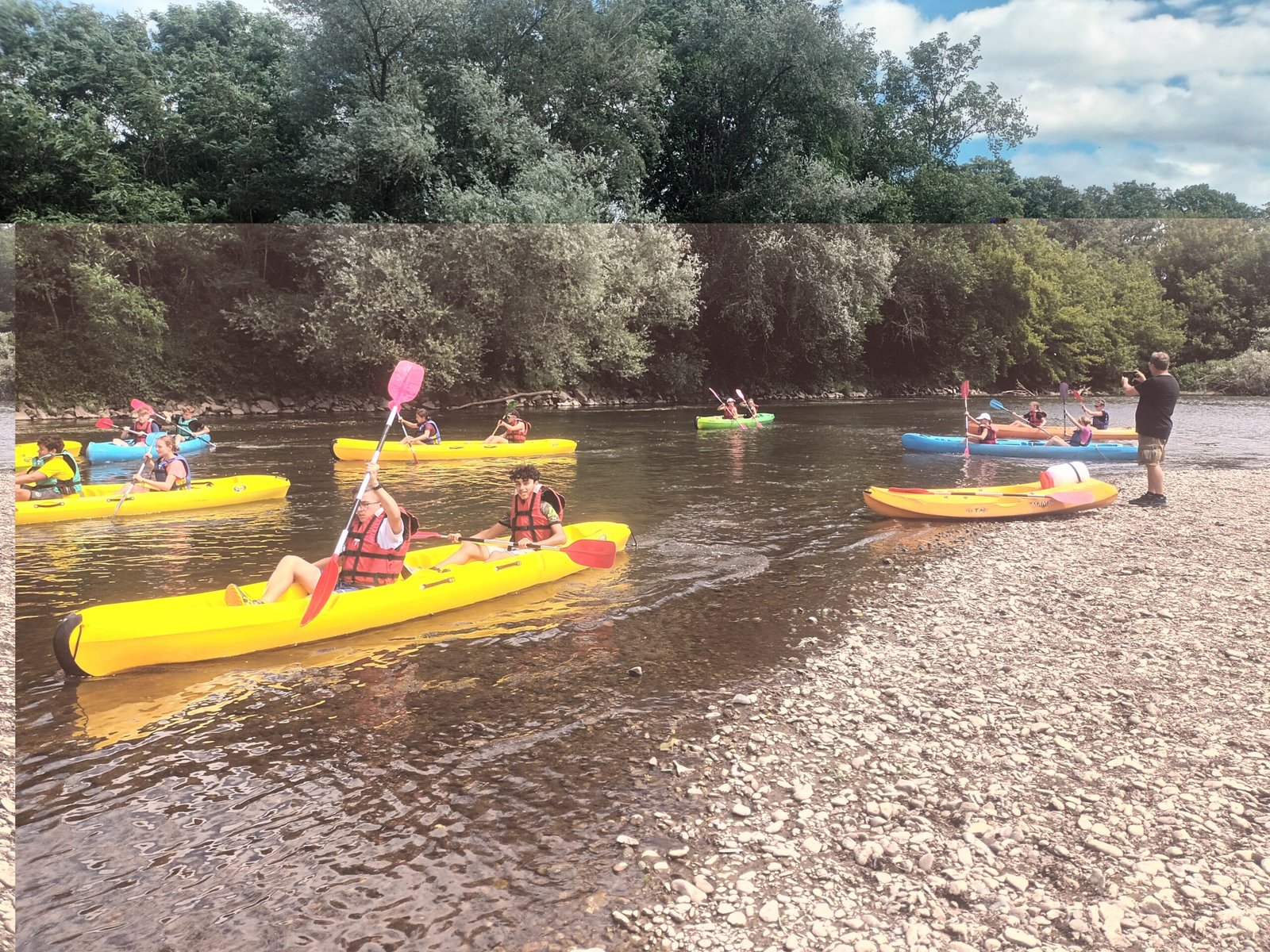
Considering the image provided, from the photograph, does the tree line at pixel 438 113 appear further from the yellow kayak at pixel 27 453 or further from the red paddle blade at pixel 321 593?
the red paddle blade at pixel 321 593

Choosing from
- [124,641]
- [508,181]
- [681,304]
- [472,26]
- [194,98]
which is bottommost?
[124,641]

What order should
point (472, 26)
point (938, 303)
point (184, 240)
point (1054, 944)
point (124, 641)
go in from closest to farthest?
point (1054, 944) → point (124, 641) → point (184, 240) → point (472, 26) → point (938, 303)

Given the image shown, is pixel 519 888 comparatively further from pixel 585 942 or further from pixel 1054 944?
pixel 1054 944

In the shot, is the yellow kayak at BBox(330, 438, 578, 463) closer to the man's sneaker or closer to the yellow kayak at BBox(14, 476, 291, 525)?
the yellow kayak at BBox(14, 476, 291, 525)

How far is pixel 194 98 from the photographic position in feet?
77.4

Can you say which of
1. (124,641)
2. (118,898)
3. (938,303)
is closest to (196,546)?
(124,641)

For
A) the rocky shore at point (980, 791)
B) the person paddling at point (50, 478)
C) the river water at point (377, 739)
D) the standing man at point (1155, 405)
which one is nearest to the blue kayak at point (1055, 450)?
the standing man at point (1155, 405)

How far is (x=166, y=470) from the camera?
10320 millimetres

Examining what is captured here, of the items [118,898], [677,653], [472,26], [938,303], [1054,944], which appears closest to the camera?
[1054,944]

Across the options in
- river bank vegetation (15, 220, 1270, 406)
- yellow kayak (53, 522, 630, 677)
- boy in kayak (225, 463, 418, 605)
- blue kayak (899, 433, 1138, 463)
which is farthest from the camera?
river bank vegetation (15, 220, 1270, 406)

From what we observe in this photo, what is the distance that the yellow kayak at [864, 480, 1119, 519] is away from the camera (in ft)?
30.1

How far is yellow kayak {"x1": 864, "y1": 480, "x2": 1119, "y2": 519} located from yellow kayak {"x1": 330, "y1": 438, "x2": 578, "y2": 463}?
6.84 metres

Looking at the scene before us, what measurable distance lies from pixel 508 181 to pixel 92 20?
1178cm

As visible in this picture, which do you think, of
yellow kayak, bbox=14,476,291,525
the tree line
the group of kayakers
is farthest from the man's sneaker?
the tree line
